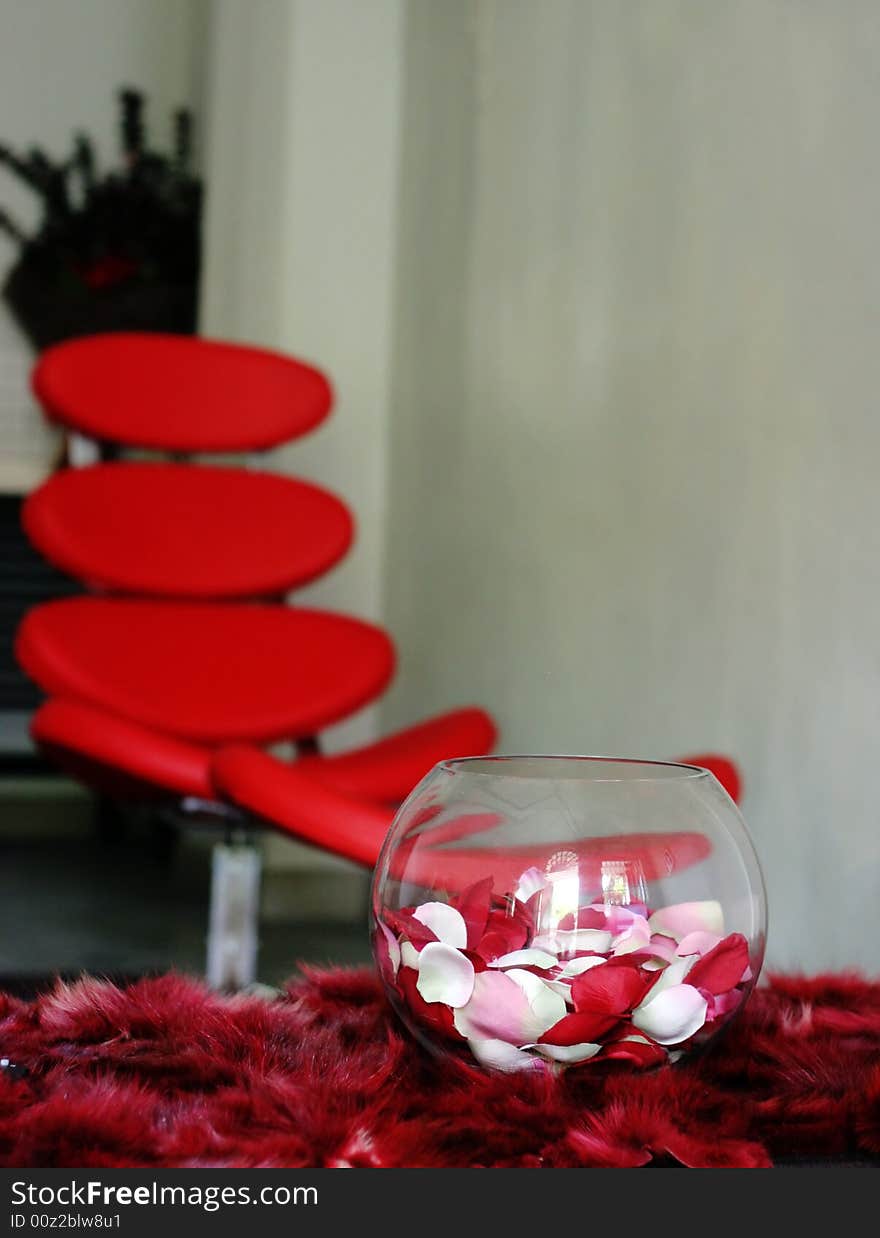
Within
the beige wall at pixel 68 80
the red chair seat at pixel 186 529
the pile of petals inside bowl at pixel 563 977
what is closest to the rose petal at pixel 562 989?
the pile of petals inside bowl at pixel 563 977

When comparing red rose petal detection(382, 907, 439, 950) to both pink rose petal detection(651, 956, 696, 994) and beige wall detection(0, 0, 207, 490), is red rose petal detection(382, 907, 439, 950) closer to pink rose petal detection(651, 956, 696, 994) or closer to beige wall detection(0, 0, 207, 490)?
pink rose petal detection(651, 956, 696, 994)

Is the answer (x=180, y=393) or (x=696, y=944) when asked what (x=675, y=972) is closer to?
(x=696, y=944)

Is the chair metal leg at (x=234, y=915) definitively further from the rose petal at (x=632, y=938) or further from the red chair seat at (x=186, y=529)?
the rose petal at (x=632, y=938)

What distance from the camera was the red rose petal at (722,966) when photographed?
654 millimetres

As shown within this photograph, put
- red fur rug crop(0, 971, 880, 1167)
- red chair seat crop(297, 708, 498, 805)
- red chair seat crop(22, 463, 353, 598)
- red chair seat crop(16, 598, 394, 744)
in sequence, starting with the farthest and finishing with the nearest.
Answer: red chair seat crop(22, 463, 353, 598)
red chair seat crop(16, 598, 394, 744)
red chair seat crop(297, 708, 498, 805)
red fur rug crop(0, 971, 880, 1167)

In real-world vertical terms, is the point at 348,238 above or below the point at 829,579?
above

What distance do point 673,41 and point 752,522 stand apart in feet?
2.75

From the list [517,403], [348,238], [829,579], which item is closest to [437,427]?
[517,403]

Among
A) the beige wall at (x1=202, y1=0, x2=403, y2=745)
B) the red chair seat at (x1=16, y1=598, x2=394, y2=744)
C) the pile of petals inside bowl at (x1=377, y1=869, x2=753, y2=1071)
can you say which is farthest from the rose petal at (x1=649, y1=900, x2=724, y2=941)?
the beige wall at (x1=202, y1=0, x2=403, y2=745)

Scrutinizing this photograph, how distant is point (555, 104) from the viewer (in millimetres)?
2693

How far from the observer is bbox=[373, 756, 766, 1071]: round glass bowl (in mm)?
630

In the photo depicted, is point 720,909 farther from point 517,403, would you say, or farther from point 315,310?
point 315,310

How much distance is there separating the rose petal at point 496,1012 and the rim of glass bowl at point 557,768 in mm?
96

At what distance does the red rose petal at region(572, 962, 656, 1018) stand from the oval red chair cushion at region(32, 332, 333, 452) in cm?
215
